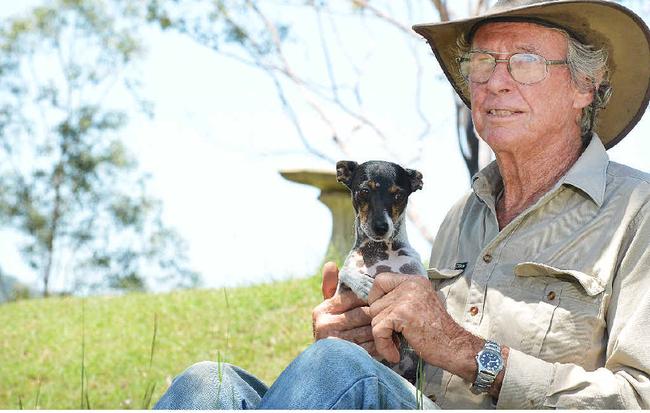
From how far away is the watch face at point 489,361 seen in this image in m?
Result: 2.94

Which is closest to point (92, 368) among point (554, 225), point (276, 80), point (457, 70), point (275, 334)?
point (275, 334)

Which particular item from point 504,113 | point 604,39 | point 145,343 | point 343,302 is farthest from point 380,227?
point 145,343

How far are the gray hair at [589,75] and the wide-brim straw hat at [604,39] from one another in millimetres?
38

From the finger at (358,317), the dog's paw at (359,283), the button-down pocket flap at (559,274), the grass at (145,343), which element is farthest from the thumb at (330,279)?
the grass at (145,343)

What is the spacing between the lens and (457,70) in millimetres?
4195

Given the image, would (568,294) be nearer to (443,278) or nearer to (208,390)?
(443,278)

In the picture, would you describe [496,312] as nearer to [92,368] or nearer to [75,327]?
[92,368]

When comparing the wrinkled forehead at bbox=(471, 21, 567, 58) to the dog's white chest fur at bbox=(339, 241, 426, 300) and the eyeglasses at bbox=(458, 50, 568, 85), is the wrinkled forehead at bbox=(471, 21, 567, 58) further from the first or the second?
the dog's white chest fur at bbox=(339, 241, 426, 300)

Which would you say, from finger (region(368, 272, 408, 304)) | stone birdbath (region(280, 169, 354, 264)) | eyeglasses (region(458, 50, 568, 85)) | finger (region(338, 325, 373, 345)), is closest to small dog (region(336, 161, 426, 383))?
finger (region(338, 325, 373, 345))

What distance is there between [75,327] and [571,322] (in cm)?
987

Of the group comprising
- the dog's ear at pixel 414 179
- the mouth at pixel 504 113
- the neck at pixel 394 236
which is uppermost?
the mouth at pixel 504 113

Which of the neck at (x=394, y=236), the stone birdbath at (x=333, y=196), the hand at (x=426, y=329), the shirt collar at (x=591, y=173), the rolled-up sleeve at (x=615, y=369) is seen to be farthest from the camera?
the stone birdbath at (x=333, y=196)

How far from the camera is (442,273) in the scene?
3.62m

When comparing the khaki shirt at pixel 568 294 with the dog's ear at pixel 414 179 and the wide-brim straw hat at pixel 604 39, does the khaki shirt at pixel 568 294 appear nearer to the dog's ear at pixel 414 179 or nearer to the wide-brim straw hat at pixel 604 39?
the dog's ear at pixel 414 179
